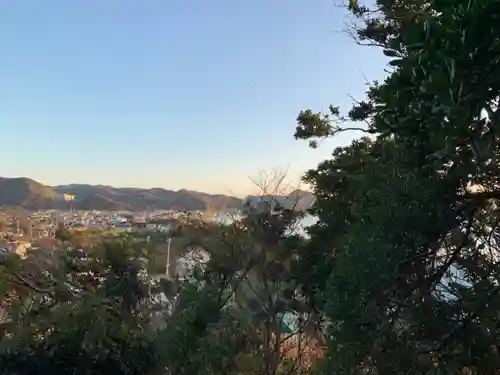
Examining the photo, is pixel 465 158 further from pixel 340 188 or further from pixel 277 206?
pixel 277 206

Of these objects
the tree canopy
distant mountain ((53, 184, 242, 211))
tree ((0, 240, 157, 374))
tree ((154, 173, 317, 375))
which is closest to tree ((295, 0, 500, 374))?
the tree canopy

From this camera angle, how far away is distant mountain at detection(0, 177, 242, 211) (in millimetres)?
8305

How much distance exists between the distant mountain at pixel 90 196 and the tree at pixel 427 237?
17.5 ft

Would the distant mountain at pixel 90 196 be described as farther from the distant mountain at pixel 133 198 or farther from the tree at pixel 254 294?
the tree at pixel 254 294

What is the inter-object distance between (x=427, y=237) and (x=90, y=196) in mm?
7990

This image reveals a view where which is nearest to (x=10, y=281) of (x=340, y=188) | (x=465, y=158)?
(x=340, y=188)

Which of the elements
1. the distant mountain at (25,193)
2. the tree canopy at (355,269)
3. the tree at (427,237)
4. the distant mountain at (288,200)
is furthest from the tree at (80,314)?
the tree at (427,237)

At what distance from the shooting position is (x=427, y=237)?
2.08 m

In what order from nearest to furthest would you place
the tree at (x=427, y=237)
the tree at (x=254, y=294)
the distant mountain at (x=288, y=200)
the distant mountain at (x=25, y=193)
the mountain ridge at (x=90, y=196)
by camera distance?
1. the tree at (x=427, y=237)
2. the tree at (x=254, y=294)
3. the distant mountain at (x=288, y=200)
4. the mountain ridge at (x=90, y=196)
5. the distant mountain at (x=25, y=193)

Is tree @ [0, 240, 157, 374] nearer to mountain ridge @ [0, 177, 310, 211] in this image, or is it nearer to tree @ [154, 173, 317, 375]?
tree @ [154, 173, 317, 375]

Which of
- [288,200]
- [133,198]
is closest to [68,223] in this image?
[133,198]

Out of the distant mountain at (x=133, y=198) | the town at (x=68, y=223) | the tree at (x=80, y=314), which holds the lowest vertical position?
the tree at (x=80, y=314)

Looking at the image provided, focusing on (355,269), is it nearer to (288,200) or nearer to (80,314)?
(80,314)

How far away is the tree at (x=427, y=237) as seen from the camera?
1.73 meters
